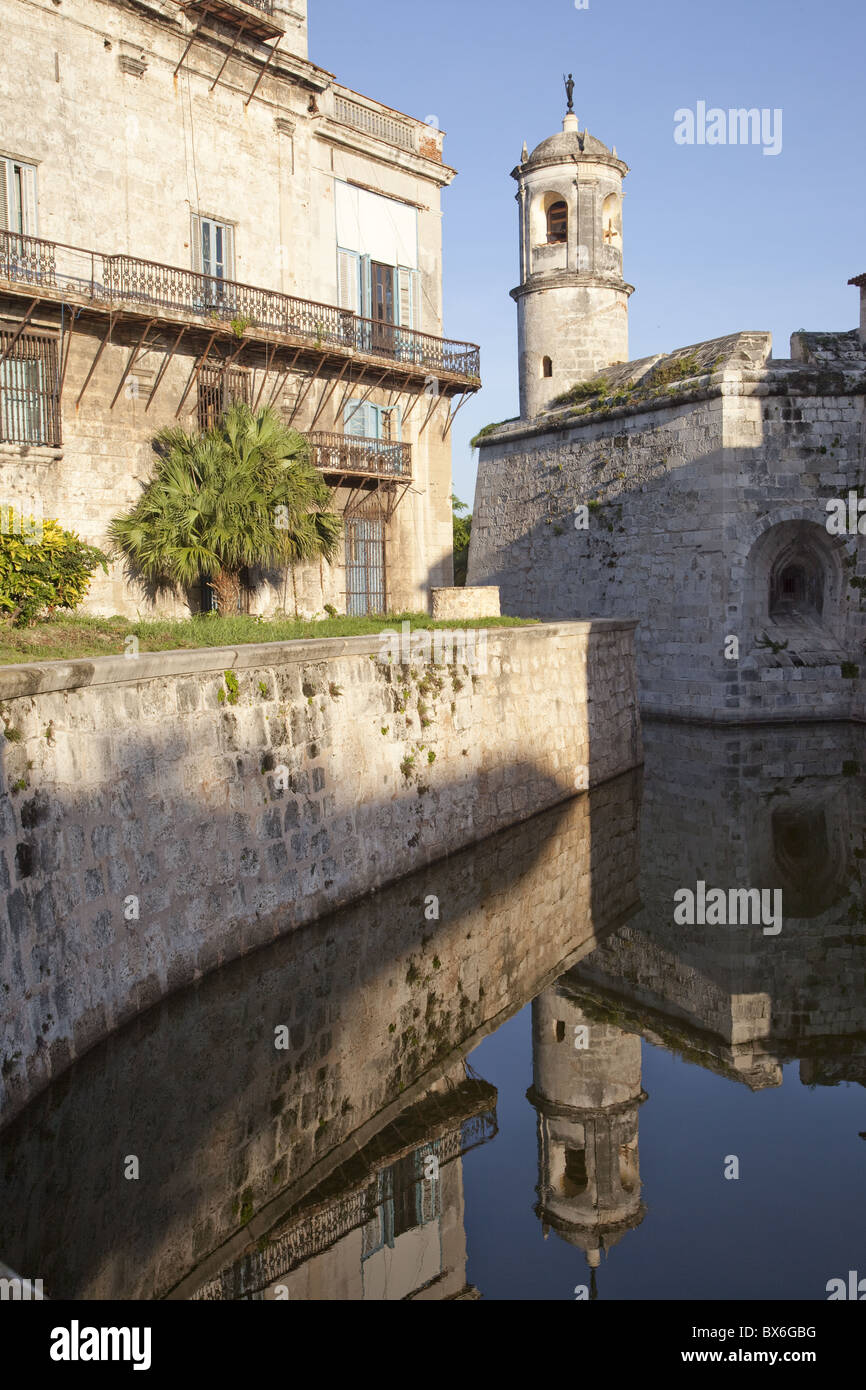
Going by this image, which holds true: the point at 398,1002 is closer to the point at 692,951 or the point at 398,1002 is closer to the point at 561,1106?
the point at 561,1106

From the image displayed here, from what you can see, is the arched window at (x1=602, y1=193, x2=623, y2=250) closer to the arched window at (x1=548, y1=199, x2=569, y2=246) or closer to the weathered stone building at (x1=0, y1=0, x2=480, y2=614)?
the arched window at (x1=548, y1=199, x2=569, y2=246)

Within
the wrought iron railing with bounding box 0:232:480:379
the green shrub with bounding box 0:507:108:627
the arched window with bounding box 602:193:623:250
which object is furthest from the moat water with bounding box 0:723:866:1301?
the arched window with bounding box 602:193:623:250

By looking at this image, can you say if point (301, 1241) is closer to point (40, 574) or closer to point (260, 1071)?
point (260, 1071)

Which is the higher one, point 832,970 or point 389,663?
point 389,663

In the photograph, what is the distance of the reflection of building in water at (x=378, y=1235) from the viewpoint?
539 centimetres

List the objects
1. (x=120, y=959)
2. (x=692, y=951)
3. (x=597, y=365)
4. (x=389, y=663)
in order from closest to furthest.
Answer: (x=120, y=959) → (x=692, y=951) → (x=389, y=663) → (x=597, y=365)

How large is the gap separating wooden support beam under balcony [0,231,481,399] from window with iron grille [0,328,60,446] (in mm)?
561

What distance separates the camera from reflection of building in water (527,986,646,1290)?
5.80 m

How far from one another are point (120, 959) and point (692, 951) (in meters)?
5.01

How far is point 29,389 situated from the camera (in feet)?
48.0

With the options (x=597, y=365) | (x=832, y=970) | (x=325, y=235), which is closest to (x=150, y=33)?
(x=325, y=235)

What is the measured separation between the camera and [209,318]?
16.2 m

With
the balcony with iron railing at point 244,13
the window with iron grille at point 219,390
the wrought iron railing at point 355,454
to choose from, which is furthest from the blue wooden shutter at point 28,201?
the wrought iron railing at point 355,454

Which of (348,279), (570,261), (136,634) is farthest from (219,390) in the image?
(570,261)
